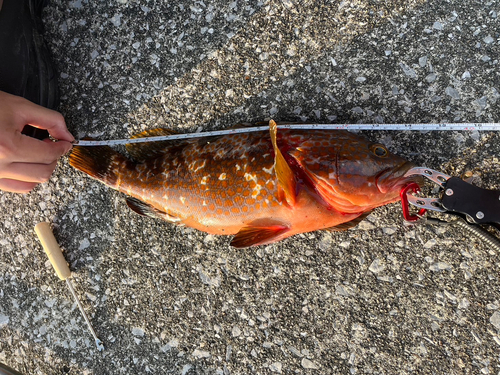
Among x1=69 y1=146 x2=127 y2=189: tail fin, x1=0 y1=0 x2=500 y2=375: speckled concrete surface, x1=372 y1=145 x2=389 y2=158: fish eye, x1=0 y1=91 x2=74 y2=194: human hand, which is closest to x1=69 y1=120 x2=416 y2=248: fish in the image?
x1=372 y1=145 x2=389 y2=158: fish eye

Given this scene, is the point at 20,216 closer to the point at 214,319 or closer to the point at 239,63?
the point at 214,319

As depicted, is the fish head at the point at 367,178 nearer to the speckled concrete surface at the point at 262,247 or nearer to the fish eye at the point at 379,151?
the fish eye at the point at 379,151

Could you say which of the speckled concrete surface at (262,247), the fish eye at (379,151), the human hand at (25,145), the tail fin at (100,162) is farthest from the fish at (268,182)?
the human hand at (25,145)

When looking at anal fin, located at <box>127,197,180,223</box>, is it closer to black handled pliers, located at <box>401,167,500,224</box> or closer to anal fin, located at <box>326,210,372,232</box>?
anal fin, located at <box>326,210,372,232</box>

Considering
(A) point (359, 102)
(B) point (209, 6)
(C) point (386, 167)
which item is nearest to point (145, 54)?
(B) point (209, 6)

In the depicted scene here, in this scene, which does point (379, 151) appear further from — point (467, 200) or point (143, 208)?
point (143, 208)

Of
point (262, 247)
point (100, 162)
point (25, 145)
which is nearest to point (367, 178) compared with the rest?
point (262, 247)
